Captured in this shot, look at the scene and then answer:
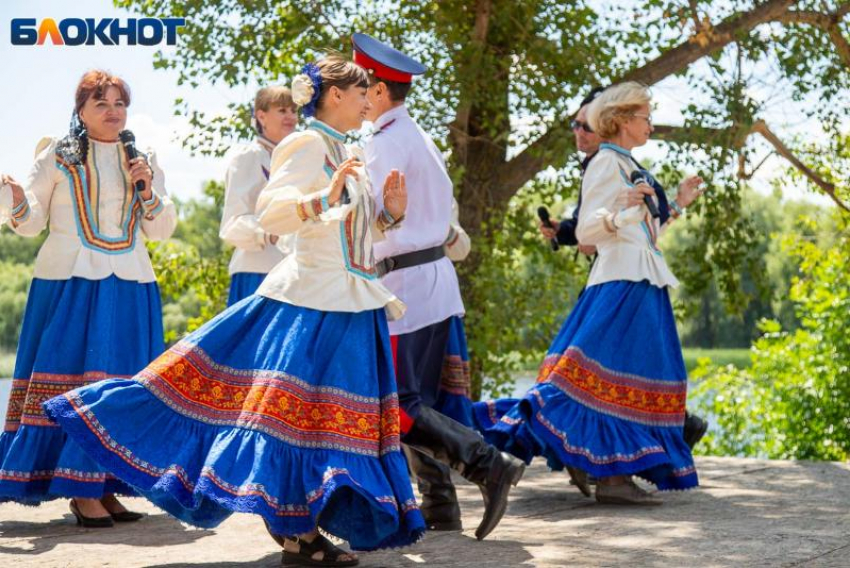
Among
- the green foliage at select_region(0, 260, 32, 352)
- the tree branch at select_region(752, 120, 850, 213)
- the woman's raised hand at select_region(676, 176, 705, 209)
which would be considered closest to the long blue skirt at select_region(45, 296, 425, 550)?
the woman's raised hand at select_region(676, 176, 705, 209)

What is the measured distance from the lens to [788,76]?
951 centimetres

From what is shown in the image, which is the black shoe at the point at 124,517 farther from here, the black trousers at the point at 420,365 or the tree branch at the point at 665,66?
the tree branch at the point at 665,66

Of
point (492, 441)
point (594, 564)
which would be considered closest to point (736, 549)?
point (594, 564)

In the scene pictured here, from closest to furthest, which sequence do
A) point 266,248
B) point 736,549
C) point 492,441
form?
point 736,549 → point 492,441 → point 266,248

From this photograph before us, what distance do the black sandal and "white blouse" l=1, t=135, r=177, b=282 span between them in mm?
1691

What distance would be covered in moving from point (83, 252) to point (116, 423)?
1506 millimetres

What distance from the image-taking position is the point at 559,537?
4.94 meters

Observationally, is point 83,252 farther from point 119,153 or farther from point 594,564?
point 594,564

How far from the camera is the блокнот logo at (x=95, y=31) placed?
8.63m

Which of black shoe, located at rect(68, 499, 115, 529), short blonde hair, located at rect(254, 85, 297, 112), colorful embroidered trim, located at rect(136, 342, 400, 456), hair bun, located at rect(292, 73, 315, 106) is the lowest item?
black shoe, located at rect(68, 499, 115, 529)

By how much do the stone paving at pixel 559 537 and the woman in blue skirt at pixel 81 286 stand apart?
0.29 m

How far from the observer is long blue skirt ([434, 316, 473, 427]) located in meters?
5.47

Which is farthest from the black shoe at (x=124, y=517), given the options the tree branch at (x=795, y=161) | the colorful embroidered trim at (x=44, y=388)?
the tree branch at (x=795, y=161)

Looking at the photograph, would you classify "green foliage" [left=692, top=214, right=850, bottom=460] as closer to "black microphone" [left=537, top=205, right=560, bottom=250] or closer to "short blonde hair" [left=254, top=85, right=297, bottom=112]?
"black microphone" [left=537, top=205, right=560, bottom=250]
